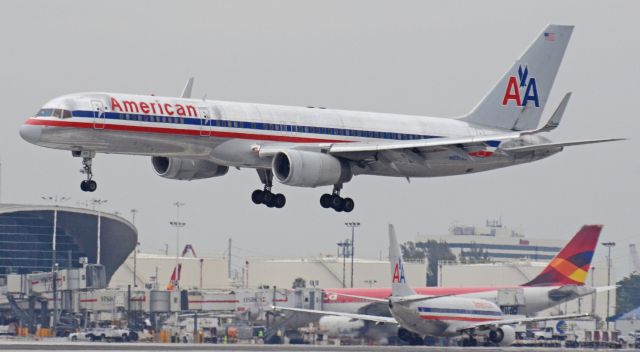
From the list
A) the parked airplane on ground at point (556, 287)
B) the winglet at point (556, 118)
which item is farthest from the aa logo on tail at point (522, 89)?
the parked airplane on ground at point (556, 287)

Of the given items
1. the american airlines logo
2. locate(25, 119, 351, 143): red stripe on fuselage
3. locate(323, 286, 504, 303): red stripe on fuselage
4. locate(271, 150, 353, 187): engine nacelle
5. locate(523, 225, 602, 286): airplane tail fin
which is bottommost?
locate(323, 286, 504, 303): red stripe on fuselage

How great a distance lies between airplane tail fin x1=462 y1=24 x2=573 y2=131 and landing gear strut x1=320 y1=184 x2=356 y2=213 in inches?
448

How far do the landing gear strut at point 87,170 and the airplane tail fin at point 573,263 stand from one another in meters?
63.5

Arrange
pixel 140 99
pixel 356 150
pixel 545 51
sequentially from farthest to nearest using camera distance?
pixel 545 51, pixel 356 150, pixel 140 99

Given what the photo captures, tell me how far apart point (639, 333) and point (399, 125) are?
61.9 meters

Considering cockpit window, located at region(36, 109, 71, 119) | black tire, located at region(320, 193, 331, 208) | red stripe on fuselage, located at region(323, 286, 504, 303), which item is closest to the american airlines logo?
cockpit window, located at region(36, 109, 71, 119)

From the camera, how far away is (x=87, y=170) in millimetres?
64000

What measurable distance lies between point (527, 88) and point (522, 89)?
0.36 metres

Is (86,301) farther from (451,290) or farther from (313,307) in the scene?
(451,290)

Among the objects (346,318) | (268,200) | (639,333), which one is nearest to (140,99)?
(268,200)

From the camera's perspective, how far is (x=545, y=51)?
81.4 metres

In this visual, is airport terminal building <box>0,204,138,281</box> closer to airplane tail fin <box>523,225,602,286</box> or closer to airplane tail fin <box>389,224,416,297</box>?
airplane tail fin <box>523,225,602,286</box>

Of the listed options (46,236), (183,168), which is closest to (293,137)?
(183,168)

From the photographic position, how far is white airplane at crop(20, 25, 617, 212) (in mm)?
62625
